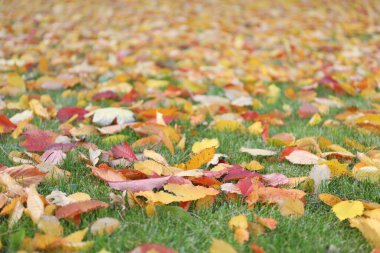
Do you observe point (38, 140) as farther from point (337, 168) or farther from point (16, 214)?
point (337, 168)

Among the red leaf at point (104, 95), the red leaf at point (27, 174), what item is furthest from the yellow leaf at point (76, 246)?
the red leaf at point (104, 95)

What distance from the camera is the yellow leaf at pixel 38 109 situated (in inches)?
105

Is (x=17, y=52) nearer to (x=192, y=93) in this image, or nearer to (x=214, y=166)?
(x=192, y=93)

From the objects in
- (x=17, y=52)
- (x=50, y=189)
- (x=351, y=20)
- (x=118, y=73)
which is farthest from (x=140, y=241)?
(x=351, y=20)

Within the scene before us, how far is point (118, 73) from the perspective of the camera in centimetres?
372

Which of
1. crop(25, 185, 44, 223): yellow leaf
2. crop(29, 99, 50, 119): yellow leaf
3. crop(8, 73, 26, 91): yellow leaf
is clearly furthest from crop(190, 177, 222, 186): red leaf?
crop(8, 73, 26, 91): yellow leaf

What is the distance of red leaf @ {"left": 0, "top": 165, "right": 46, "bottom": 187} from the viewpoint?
1766 millimetres

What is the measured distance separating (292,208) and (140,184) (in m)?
0.56

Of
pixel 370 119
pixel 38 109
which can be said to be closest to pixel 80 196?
pixel 38 109

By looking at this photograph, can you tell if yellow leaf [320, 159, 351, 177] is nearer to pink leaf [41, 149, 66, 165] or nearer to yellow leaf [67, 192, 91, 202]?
yellow leaf [67, 192, 91, 202]

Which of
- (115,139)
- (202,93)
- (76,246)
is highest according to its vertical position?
→ (76,246)

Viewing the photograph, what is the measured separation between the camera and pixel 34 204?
1546 millimetres

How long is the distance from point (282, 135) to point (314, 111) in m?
0.62

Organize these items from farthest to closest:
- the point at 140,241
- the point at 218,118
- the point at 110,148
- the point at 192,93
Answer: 1. the point at 192,93
2. the point at 218,118
3. the point at 110,148
4. the point at 140,241
